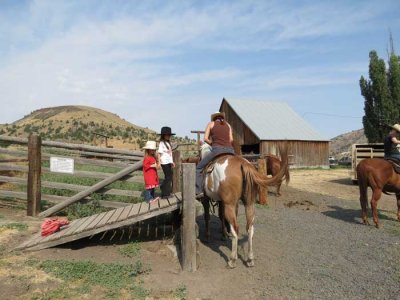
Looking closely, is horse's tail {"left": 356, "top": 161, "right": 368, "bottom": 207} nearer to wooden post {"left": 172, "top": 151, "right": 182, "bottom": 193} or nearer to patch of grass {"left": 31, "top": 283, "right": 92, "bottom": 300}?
wooden post {"left": 172, "top": 151, "right": 182, "bottom": 193}

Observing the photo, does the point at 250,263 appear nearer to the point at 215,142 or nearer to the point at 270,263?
the point at 270,263

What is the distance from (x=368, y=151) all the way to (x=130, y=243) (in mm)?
15605

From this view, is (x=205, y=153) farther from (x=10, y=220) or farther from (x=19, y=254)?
(x=10, y=220)

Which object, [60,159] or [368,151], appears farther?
[368,151]

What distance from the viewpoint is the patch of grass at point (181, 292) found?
4.46m

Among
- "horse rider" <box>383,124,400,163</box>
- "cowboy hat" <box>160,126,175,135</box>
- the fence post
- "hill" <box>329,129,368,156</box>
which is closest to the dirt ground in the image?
the fence post

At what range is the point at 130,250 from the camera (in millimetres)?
6031

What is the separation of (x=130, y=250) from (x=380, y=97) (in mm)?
36420

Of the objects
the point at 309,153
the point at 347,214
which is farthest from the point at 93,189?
the point at 309,153

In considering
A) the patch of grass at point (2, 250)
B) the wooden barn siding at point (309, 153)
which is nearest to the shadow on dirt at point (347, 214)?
the patch of grass at point (2, 250)

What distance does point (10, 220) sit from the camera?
297 inches

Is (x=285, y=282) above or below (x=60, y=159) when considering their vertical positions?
below

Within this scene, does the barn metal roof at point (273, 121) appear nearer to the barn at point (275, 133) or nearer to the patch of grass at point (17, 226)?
the barn at point (275, 133)

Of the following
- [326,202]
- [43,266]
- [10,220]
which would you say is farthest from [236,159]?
[326,202]
